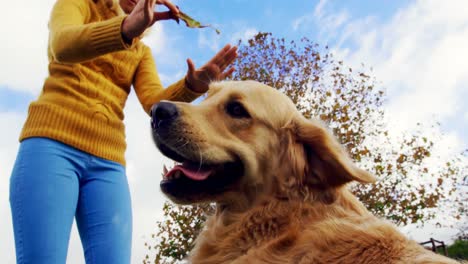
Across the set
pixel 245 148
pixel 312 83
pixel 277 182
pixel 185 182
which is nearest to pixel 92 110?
pixel 185 182

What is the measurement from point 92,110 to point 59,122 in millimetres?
222

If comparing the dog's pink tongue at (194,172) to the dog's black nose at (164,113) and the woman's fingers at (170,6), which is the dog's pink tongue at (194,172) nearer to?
the dog's black nose at (164,113)

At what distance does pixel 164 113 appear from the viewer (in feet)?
8.79

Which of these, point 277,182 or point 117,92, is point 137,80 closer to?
point 117,92

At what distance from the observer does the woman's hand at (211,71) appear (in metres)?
3.15

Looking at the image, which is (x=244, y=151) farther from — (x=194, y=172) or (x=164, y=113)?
(x=164, y=113)

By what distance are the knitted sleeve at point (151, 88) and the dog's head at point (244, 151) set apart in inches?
13.6

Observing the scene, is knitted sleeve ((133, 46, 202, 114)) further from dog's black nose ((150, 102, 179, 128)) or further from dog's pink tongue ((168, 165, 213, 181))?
dog's pink tongue ((168, 165, 213, 181))

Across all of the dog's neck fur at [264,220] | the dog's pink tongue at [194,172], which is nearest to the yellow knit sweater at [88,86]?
the dog's pink tongue at [194,172]

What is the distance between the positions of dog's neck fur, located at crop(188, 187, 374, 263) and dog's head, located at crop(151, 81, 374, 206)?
7cm

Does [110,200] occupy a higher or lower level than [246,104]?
lower

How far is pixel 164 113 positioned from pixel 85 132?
1.82 ft

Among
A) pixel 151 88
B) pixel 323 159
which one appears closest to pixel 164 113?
pixel 151 88

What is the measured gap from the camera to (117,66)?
318 cm
